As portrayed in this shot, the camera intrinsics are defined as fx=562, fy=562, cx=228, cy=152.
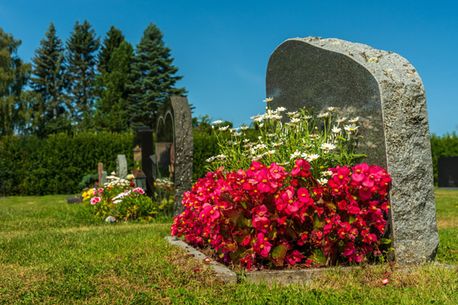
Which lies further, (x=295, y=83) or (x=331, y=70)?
(x=295, y=83)

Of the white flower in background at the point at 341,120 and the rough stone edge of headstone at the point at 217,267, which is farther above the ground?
the white flower in background at the point at 341,120

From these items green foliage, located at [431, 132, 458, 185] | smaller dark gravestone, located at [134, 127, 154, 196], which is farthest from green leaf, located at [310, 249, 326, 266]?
green foliage, located at [431, 132, 458, 185]

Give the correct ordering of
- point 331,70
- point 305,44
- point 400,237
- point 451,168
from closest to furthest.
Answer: point 400,237 → point 331,70 → point 305,44 → point 451,168

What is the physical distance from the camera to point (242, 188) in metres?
4.84

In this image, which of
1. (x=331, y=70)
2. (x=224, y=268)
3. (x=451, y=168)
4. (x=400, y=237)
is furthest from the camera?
(x=451, y=168)

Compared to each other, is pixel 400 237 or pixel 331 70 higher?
pixel 331 70

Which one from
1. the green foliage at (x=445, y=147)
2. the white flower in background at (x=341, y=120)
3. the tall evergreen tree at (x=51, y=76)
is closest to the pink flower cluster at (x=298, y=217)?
the white flower in background at (x=341, y=120)

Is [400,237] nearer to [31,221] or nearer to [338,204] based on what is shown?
[338,204]

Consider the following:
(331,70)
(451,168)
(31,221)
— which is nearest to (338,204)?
(331,70)

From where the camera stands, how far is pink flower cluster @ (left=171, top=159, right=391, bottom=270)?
15.5ft

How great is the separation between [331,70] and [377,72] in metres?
0.76

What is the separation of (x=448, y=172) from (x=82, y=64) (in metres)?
30.5

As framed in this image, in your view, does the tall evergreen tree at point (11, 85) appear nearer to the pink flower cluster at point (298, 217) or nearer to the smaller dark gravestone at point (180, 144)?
the smaller dark gravestone at point (180, 144)

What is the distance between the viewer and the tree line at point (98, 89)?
3553 cm
